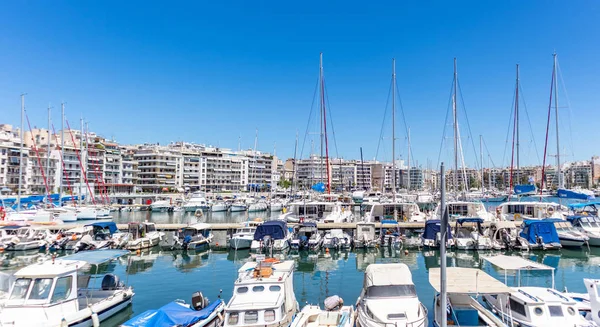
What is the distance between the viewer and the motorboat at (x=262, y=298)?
1480 centimetres

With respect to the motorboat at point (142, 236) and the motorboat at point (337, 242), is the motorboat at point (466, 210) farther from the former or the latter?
the motorboat at point (142, 236)

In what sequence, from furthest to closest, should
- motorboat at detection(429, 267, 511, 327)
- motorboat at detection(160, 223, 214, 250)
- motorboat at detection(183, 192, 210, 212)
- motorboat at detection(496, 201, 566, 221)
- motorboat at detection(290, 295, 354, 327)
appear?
1. motorboat at detection(183, 192, 210, 212)
2. motorboat at detection(496, 201, 566, 221)
3. motorboat at detection(160, 223, 214, 250)
4. motorboat at detection(290, 295, 354, 327)
5. motorboat at detection(429, 267, 511, 327)

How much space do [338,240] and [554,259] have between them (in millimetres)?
18748

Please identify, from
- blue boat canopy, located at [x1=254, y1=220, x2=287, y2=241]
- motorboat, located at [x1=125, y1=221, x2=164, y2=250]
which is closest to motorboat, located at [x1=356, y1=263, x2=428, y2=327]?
blue boat canopy, located at [x1=254, y1=220, x2=287, y2=241]

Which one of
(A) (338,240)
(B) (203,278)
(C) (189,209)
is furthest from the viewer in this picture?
(C) (189,209)

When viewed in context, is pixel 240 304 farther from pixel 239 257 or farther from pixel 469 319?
pixel 239 257

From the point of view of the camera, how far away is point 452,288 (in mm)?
15094

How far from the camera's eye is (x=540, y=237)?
117ft

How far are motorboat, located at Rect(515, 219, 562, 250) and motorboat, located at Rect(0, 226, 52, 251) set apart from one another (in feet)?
154

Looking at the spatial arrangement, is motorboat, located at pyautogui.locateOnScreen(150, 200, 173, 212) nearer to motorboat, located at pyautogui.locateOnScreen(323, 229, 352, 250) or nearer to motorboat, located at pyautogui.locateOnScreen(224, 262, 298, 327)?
motorboat, located at pyautogui.locateOnScreen(323, 229, 352, 250)

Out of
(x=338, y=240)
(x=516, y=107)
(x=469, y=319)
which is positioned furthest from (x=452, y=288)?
(x=516, y=107)

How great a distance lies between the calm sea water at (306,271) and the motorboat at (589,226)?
1.04 metres

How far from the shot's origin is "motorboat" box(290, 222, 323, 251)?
3706 centimetres

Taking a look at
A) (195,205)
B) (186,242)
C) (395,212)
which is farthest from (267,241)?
(195,205)
